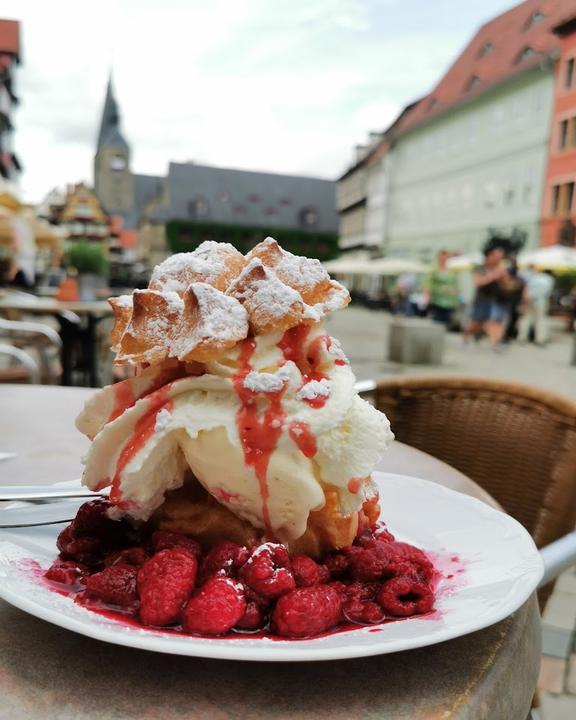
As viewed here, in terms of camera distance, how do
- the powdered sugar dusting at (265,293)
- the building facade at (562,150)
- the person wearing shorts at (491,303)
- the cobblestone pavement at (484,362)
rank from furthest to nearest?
the building facade at (562,150) → the person wearing shorts at (491,303) → the cobblestone pavement at (484,362) → the powdered sugar dusting at (265,293)

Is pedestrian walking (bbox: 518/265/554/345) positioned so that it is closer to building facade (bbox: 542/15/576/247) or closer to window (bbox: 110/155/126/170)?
building facade (bbox: 542/15/576/247)

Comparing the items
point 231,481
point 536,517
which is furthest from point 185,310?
point 536,517

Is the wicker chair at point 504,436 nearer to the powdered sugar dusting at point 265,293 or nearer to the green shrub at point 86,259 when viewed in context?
the powdered sugar dusting at point 265,293

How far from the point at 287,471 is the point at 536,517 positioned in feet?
3.67

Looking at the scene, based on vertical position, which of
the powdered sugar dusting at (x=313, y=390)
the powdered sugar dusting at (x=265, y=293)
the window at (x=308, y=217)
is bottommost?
the powdered sugar dusting at (x=313, y=390)

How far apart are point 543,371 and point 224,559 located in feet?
30.3

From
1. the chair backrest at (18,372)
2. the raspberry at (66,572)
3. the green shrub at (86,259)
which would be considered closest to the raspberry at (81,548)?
the raspberry at (66,572)

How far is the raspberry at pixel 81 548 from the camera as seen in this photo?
0.78 metres

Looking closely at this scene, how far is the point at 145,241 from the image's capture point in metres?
57.1

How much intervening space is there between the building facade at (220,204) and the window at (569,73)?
85.8 feet

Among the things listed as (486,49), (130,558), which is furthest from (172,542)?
(486,49)

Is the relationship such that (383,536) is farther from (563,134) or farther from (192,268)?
(563,134)

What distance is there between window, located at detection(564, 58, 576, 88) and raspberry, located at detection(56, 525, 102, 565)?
78.4 feet

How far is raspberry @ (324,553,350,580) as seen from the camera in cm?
76
